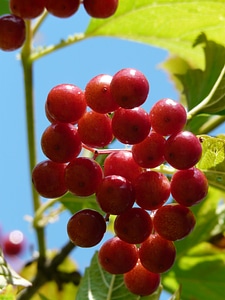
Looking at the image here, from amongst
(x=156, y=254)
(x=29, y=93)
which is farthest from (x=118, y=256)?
(x=29, y=93)

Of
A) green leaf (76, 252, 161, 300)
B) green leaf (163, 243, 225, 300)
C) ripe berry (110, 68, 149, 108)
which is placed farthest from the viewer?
green leaf (163, 243, 225, 300)

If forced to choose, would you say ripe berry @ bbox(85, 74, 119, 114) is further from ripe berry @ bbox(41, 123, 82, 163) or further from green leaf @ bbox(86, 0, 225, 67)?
green leaf @ bbox(86, 0, 225, 67)

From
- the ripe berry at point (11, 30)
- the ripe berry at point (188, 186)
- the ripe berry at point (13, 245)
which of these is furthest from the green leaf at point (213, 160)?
the ripe berry at point (13, 245)

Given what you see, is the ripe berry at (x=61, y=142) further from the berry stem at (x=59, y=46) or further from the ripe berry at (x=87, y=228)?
the berry stem at (x=59, y=46)

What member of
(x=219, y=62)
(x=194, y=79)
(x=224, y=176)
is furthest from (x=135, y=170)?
(x=194, y=79)

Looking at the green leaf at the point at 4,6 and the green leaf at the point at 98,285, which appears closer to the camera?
the green leaf at the point at 98,285

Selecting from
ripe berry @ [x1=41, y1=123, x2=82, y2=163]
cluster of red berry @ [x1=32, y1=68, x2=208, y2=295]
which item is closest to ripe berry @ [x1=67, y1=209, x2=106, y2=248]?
cluster of red berry @ [x1=32, y1=68, x2=208, y2=295]

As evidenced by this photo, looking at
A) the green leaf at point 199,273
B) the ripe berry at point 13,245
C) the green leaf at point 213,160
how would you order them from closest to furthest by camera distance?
the green leaf at point 213,160, the green leaf at point 199,273, the ripe berry at point 13,245
